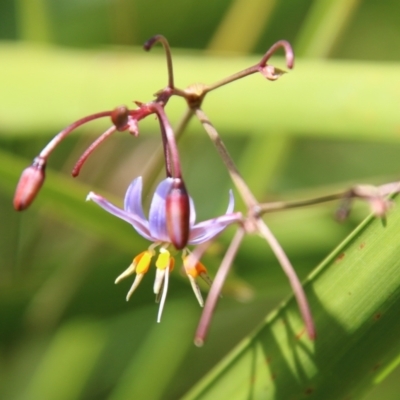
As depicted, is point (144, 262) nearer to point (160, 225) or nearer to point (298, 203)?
point (160, 225)

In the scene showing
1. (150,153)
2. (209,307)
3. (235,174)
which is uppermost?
(150,153)

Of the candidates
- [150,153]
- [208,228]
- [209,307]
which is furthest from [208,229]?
[150,153]

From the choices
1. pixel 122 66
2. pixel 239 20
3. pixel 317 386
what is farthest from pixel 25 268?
pixel 317 386

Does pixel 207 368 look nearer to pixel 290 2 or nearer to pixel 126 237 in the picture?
pixel 126 237

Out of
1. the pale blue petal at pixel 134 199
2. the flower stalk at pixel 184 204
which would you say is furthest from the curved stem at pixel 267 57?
the pale blue petal at pixel 134 199

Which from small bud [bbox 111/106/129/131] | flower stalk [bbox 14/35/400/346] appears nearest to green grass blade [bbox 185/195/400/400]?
flower stalk [bbox 14/35/400/346]

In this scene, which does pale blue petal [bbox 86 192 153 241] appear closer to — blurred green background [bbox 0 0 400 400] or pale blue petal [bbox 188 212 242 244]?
pale blue petal [bbox 188 212 242 244]
